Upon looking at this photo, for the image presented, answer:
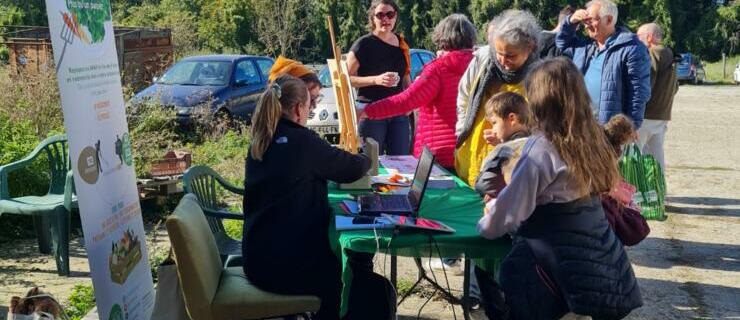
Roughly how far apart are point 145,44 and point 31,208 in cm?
1197

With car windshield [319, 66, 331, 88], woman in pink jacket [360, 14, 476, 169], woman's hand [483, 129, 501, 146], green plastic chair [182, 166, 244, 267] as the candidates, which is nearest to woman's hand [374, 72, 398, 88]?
woman in pink jacket [360, 14, 476, 169]

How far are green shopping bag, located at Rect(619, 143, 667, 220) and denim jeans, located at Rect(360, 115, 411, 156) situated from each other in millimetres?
2118

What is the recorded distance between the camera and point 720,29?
133 ft

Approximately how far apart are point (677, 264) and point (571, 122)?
3294mm

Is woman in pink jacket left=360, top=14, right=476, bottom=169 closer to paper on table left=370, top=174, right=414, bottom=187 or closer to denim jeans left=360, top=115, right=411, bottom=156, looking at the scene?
paper on table left=370, top=174, right=414, bottom=187

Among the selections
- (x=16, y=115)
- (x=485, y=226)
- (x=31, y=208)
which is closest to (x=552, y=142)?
(x=485, y=226)

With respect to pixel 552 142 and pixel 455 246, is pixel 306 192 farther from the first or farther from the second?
pixel 552 142

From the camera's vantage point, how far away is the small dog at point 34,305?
346 cm

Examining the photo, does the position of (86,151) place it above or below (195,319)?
above

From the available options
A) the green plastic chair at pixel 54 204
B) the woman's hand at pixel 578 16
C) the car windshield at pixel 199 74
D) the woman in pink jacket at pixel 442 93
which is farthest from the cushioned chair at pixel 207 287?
the car windshield at pixel 199 74

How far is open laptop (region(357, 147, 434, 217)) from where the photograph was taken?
12.0ft

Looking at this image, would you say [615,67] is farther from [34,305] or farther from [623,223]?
A: [34,305]

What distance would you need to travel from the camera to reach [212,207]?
16.4 feet

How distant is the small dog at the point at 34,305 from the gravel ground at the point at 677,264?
1.31 metres
